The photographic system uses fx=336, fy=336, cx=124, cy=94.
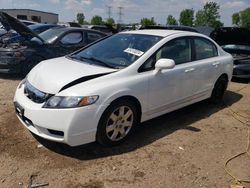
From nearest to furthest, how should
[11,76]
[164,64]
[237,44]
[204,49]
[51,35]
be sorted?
1. [164,64]
2. [204,49]
3. [11,76]
4. [51,35]
5. [237,44]

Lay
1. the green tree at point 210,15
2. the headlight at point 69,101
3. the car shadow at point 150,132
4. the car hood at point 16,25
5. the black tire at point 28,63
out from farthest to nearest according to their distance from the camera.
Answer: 1. the green tree at point 210,15
2. the black tire at point 28,63
3. the car hood at point 16,25
4. the car shadow at point 150,132
5. the headlight at point 69,101

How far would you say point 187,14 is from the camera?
57.4 m

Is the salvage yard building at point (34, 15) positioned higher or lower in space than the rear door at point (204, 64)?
higher

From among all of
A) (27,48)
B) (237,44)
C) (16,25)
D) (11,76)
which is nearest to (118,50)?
(27,48)

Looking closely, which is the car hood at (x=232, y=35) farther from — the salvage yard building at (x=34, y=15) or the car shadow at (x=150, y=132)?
the salvage yard building at (x=34, y=15)

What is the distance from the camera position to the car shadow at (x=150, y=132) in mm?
4359

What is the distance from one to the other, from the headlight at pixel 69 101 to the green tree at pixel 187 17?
53552mm

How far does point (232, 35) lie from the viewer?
9656mm

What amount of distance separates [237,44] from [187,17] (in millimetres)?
48921

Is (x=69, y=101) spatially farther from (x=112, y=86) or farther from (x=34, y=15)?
(x=34, y=15)

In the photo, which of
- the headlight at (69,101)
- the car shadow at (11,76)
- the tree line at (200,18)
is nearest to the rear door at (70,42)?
the car shadow at (11,76)

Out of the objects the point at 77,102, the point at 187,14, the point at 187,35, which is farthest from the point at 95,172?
the point at 187,14

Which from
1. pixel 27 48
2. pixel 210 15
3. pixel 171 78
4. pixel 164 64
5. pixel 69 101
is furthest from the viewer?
pixel 210 15

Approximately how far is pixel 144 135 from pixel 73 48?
5.02 m
